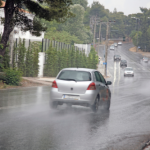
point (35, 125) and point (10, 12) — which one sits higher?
point (10, 12)

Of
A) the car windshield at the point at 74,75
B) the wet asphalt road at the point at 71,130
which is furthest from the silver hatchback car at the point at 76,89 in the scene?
the wet asphalt road at the point at 71,130

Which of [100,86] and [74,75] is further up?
[74,75]

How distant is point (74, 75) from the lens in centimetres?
1231

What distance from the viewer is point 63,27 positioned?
103 meters

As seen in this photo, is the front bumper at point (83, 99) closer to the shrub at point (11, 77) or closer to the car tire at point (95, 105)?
the car tire at point (95, 105)

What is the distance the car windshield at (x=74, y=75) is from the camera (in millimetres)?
12219

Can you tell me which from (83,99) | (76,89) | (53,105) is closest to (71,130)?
(83,99)

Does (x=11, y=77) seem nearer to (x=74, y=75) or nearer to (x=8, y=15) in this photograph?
(x=8, y=15)

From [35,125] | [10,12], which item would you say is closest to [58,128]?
[35,125]

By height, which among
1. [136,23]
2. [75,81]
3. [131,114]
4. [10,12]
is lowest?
[131,114]

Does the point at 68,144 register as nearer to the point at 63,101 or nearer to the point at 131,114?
the point at 63,101

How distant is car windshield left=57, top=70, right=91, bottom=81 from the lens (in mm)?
12219

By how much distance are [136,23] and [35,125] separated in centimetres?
17421

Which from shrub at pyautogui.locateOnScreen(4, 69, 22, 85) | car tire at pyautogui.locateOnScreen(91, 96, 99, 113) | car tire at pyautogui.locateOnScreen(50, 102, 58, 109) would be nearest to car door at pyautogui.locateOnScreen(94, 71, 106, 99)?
car tire at pyautogui.locateOnScreen(91, 96, 99, 113)
